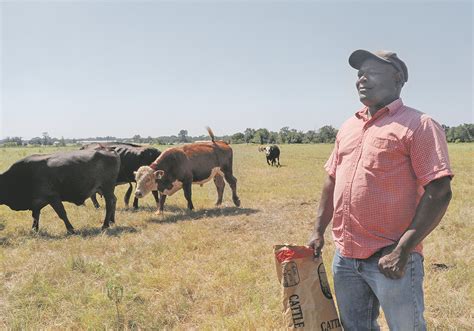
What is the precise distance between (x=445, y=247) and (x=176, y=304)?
4.76m

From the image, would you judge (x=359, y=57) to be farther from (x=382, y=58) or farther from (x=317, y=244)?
(x=317, y=244)

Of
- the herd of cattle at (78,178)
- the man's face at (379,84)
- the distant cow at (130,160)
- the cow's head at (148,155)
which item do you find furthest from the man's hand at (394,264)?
the cow's head at (148,155)

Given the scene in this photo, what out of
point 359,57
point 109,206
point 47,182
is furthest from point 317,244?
point 47,182

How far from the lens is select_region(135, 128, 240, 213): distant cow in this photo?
9.77 m

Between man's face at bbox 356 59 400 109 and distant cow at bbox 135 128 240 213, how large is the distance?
7.80 meters

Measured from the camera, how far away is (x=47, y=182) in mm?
8250

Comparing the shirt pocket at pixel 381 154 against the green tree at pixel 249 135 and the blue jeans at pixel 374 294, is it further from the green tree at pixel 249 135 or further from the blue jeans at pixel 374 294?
the green tree at pixel 249 135

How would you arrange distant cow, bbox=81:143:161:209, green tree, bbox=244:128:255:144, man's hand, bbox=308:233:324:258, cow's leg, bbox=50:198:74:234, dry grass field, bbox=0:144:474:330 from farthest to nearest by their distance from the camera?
green tree, bbox=244:128:255:144, distant cow, bbox=81:143:161:209, cow's leg, bbox=50:198:74:234, dry grass field, bbox=0:144:474:330, man's hand, bbox=308:233:324:258

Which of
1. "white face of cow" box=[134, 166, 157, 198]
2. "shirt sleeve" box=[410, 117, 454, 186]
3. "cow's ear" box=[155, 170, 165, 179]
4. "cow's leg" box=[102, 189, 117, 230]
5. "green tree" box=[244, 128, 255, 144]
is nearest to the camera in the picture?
"shirt sleeve" box=[410, 117, 454, 186]

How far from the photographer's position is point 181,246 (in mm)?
6855

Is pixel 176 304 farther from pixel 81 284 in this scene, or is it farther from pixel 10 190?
pixel 10 190

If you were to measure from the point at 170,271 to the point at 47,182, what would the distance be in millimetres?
4403

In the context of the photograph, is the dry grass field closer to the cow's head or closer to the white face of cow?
the white face of cow

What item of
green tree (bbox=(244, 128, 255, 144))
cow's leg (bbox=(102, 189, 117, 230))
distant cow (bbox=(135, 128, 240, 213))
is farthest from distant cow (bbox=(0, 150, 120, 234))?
green tree (bbox=(244, 128, 255, 144))
